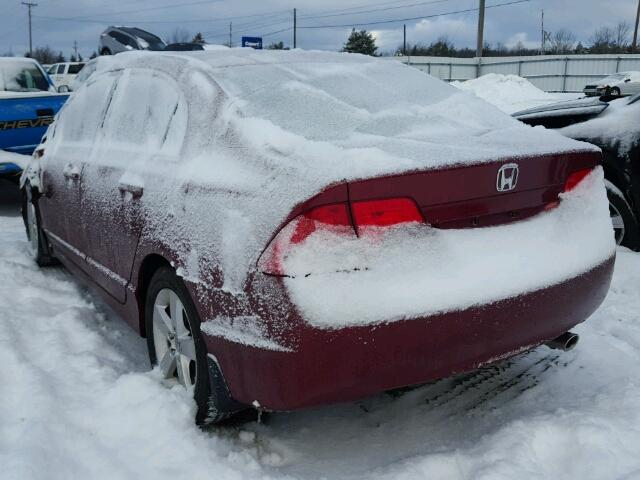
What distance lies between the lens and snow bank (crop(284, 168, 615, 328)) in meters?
2.02

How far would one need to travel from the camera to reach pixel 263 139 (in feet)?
7.65

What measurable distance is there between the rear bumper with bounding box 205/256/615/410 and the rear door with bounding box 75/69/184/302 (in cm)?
94

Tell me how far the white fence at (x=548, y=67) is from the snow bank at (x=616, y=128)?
1181 inches

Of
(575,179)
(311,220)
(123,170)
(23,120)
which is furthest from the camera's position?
(23,120)

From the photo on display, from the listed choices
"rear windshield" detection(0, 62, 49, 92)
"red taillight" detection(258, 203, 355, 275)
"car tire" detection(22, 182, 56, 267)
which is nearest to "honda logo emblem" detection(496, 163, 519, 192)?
"red taillight" detection(258, 203, 355, 275)

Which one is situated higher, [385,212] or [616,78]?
[616,78]

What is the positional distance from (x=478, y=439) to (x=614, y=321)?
168cm

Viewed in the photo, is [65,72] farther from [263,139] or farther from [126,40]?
[263,139]

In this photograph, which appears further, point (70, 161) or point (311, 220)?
point (70, 161)

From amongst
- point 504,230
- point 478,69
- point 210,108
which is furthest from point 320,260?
point 478,69

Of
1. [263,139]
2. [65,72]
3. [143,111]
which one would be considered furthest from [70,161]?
Answer: [65,72]

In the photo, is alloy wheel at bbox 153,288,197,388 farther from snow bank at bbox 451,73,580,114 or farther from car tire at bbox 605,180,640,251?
snow bank at bbox 451,73,580,114

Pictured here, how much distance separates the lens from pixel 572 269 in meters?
2.47

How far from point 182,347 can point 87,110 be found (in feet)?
6.62
